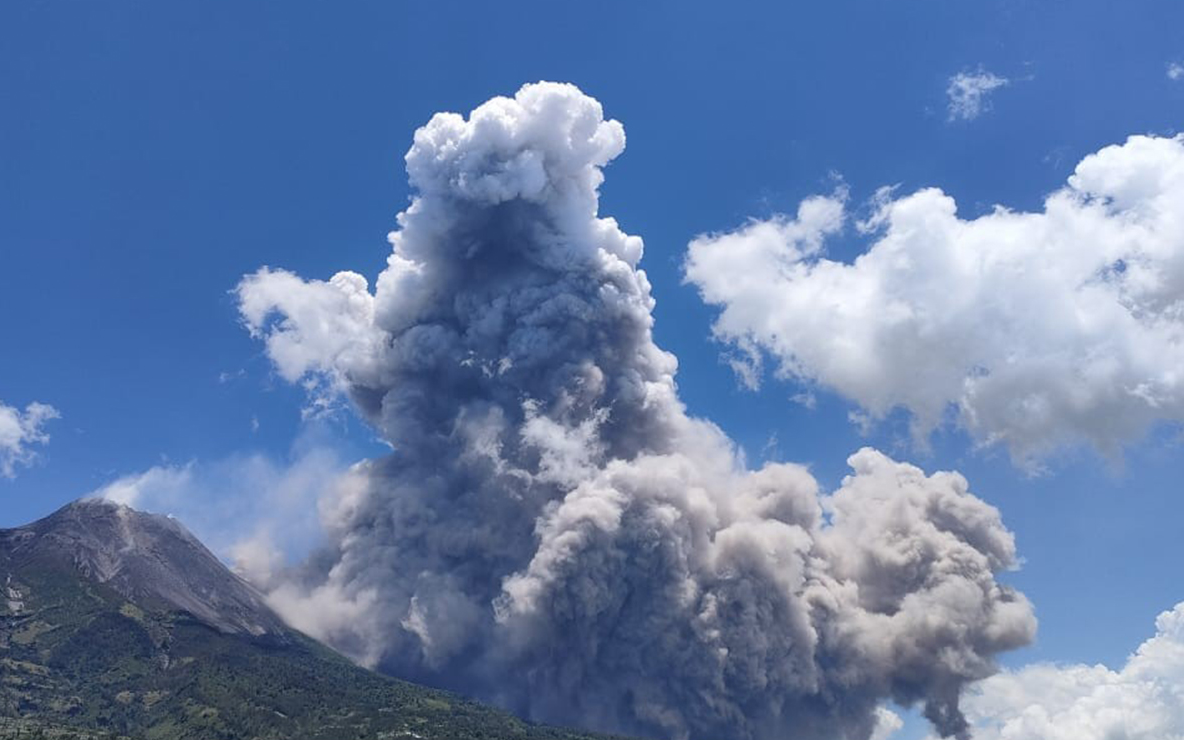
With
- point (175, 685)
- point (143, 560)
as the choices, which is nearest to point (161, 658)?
point (175, 685)

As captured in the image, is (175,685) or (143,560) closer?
(175,685)

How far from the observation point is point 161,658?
6088 inches

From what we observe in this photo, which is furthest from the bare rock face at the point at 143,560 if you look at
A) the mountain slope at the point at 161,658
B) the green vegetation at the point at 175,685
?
the green vegetation at the point at 175,685

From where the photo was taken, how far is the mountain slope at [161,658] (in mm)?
132250

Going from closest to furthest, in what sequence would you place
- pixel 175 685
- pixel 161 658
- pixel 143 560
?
pixel 175 685 < pixel 161 658 < pixel 143 560

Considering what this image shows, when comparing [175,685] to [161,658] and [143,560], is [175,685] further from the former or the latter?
[143,560]

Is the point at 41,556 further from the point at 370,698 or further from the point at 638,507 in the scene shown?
the point at 638,507

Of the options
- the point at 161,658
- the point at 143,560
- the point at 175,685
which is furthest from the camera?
the point at 143,560

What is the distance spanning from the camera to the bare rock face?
173m

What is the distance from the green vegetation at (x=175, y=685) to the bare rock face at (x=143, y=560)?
3725 millimetres

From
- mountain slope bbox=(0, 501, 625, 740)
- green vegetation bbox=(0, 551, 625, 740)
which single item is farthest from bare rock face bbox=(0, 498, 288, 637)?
green vegetation bbox=(0, 551, 625, 740)

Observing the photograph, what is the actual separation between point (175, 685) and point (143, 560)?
4537cm

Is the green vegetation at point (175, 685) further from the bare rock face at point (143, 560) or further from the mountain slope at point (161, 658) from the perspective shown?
the bare rock face at point (143, 560)

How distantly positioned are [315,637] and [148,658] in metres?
26.5
